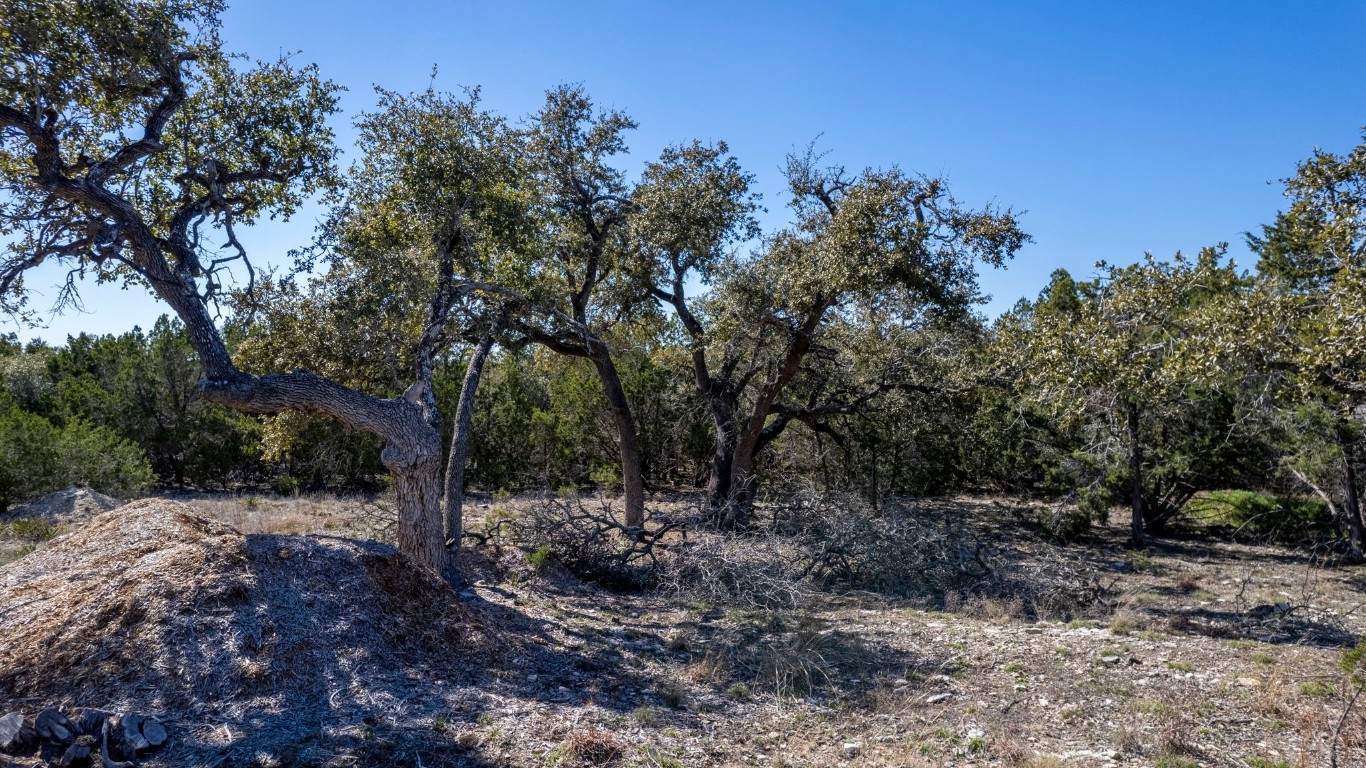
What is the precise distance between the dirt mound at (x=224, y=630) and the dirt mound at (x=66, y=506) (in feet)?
21.6

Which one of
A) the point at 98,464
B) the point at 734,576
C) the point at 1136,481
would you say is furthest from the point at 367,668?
the point at 1136,481

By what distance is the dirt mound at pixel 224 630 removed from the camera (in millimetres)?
5250

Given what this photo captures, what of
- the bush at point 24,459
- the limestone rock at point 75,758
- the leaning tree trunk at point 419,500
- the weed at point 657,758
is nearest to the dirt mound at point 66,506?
the bush at point 24,459

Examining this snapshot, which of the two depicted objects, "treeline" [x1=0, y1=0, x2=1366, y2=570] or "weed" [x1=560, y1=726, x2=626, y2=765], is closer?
"weed" [x1=560, y1=726, x2=626, y2=765]

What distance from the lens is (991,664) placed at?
726 cm

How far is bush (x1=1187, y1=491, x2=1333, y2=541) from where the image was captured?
→ 15.9 meters

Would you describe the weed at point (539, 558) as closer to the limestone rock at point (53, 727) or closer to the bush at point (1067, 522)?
the limestone rock at point (53, 727)

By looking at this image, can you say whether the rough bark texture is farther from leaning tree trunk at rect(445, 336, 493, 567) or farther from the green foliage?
the green foliage

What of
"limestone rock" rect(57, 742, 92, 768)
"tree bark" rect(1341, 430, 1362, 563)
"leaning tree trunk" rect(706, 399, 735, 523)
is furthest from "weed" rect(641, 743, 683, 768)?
"tree bark" rect(1341, 430, 1362, 563)

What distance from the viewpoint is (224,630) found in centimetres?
591

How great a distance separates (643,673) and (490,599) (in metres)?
2.64

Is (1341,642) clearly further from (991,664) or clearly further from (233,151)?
(233,151)

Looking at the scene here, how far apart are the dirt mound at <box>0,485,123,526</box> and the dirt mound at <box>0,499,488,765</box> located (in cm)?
658

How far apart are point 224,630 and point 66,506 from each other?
9577 millimetres
